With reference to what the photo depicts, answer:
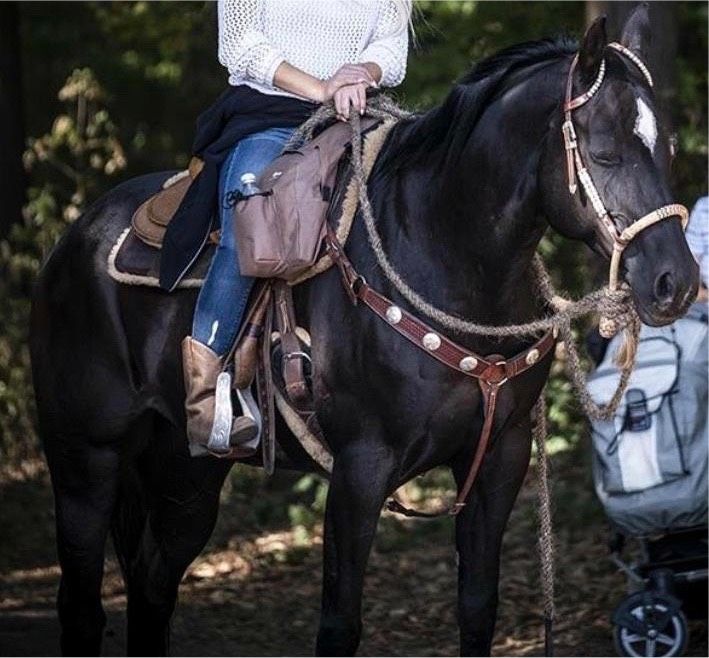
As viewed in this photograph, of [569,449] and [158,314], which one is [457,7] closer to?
[569,449]

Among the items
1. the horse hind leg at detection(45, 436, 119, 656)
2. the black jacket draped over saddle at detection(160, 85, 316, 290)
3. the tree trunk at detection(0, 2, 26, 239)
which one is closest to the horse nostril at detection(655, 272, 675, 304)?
the black jacket draped over saddle at detection(160, 85, 316, 290)

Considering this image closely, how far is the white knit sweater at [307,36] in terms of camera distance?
201 inches

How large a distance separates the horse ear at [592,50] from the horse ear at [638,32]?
24 cm

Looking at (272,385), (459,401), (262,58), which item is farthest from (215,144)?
(459,401)

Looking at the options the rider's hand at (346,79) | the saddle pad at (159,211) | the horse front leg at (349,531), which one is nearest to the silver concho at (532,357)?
the horse front leg at (349,531)

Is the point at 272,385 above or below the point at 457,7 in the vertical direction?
below

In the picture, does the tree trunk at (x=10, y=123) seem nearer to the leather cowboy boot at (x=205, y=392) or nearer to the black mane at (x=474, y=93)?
the leather cowboy boot at (x=205, y=392)

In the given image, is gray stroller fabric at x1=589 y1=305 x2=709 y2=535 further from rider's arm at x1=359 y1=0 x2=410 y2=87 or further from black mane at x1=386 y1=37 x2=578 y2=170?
black mane at x1=386 y1=37 x2=578 y2=170

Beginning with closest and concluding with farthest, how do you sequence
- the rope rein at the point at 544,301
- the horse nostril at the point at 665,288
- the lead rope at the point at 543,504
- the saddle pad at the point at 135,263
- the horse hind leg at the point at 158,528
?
the horse nostril at the point at 665,288 → the rope rein at the point at 544,301 → the lead rope at the point at 543,504 → the saddle pad at the point at 135,263 → the horse hind leg at the point at 158,528

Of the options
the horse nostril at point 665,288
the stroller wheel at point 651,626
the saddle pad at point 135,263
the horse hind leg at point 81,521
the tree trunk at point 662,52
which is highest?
the tree trunk at point 662,52

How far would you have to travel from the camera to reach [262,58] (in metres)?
5.08

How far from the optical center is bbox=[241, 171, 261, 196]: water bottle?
4996 mm

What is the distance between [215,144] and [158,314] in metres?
0.63

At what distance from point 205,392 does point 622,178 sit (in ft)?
4.88
